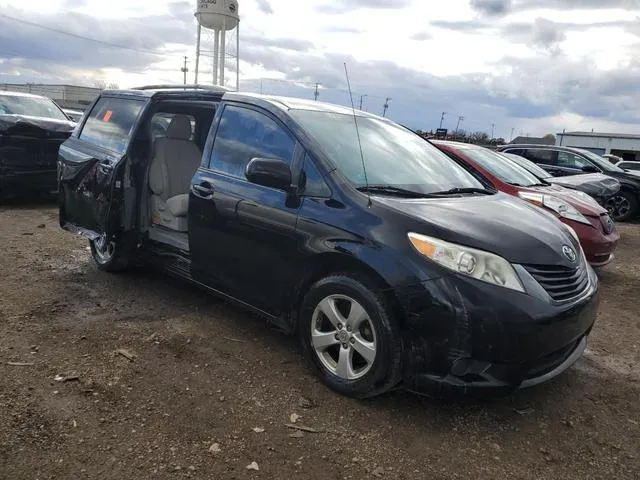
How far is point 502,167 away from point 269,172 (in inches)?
191

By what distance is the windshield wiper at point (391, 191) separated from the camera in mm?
3318

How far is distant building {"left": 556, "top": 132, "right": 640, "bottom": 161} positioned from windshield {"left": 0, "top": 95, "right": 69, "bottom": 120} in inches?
2113

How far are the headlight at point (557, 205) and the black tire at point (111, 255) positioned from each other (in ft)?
14.7

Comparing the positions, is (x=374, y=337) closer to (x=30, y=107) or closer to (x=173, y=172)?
(x=173, y=172)

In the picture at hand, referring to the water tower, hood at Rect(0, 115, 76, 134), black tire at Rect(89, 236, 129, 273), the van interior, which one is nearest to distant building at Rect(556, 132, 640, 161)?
the water tower

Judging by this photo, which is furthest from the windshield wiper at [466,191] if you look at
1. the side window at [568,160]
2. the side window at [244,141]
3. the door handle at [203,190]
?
the side window at [568,160]

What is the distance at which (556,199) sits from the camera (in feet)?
20.6

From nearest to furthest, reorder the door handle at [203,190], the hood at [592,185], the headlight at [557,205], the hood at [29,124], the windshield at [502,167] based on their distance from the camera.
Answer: the door handle at [203,190], the headlight at [557,205], the windshield at [502,167], the hood at [29,124], the hood at [592,185]

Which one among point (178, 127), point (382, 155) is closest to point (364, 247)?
point (382, 155)

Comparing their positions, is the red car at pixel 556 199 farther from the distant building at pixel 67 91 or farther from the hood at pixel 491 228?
the distant building at pixel 67 91

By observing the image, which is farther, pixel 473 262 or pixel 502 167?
pixel 502 167

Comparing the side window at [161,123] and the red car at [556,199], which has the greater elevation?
the side window at [161,123]

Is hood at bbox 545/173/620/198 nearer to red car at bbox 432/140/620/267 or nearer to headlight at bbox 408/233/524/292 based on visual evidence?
red car at bbox 432/140/620/267

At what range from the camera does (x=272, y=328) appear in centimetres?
421
